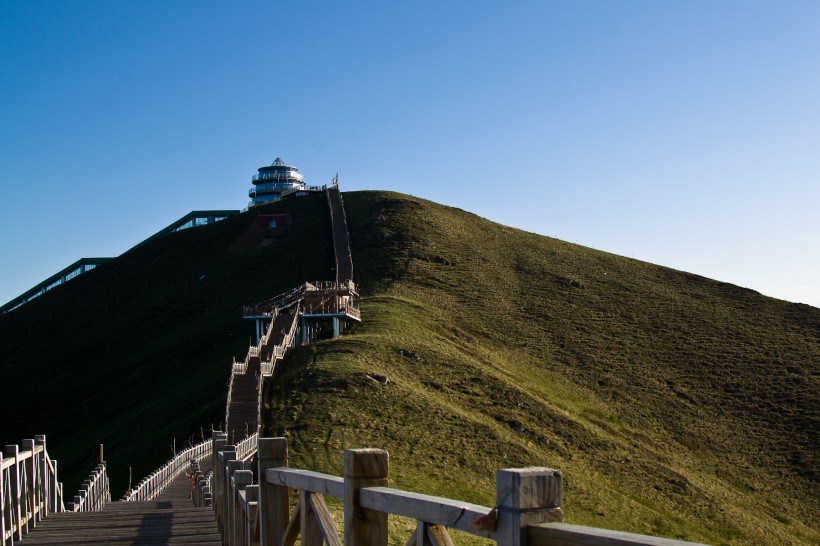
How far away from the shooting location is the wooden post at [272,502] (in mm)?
7645

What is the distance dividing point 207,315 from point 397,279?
15444mm

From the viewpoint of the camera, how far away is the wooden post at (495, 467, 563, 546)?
392 cm

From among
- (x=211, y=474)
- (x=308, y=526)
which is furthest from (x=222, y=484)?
(x=211, y=474)

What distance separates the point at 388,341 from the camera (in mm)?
47219

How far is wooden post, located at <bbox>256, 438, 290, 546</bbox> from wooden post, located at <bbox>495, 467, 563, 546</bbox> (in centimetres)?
393

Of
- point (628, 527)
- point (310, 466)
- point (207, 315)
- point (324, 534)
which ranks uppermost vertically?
point (207, 315)

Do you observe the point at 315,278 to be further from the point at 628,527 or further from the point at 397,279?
the point at 628,527

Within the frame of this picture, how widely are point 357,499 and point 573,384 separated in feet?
163

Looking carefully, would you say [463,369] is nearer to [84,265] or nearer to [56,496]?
[56,496]

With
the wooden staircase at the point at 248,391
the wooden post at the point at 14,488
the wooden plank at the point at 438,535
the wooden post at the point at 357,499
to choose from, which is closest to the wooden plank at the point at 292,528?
the wooden post at the point at 357,499

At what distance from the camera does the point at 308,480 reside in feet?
21.3

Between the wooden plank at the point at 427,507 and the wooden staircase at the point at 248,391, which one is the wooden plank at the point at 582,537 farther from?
the wooden staircase at the point at 248,391

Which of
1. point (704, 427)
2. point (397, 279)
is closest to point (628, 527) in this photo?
point (704, 427)

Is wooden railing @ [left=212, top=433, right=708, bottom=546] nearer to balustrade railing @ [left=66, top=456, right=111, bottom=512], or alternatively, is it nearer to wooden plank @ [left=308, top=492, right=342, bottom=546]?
wooden plank @ [left=308, top=492, right=342, bottom=546]
